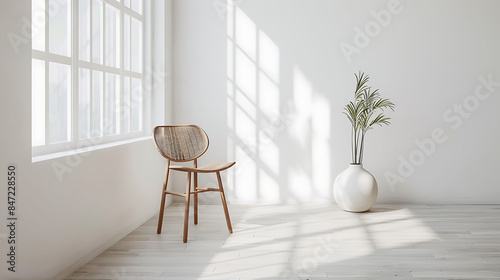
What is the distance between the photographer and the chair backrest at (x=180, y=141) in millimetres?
4145

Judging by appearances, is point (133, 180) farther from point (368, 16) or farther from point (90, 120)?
point (368, 16)

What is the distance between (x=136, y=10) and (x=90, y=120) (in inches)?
61.0

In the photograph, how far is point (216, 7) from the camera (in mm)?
5375

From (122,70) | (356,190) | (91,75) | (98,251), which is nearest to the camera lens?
(98,251)

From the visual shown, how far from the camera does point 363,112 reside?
4910mm

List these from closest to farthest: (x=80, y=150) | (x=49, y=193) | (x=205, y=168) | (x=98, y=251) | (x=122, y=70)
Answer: (x=49, y=193) < (x=80, y=150) < (x=98, y=251) < (x=205, y=168) < (x=122, y=70)

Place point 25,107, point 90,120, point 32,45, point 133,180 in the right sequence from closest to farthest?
point 25,107 < point 32,45 < point 90,120 < point 133,180

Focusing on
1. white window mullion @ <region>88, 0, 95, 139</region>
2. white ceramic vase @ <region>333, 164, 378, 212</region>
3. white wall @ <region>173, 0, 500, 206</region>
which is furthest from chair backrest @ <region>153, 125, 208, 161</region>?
white ceramic vase @ <region>333, 164, 378, 212</region>

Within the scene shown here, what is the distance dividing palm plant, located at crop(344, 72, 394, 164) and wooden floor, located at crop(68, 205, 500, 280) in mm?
679

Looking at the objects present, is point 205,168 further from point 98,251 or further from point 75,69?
point 75,69

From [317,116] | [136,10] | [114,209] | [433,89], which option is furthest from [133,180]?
[433,89]

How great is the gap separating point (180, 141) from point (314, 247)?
1427 millimetres

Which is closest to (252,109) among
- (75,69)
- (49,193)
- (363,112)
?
(363,112)

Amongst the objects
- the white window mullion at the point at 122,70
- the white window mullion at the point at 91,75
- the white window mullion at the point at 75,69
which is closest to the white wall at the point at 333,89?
the white window mullion at the point at 122,70
